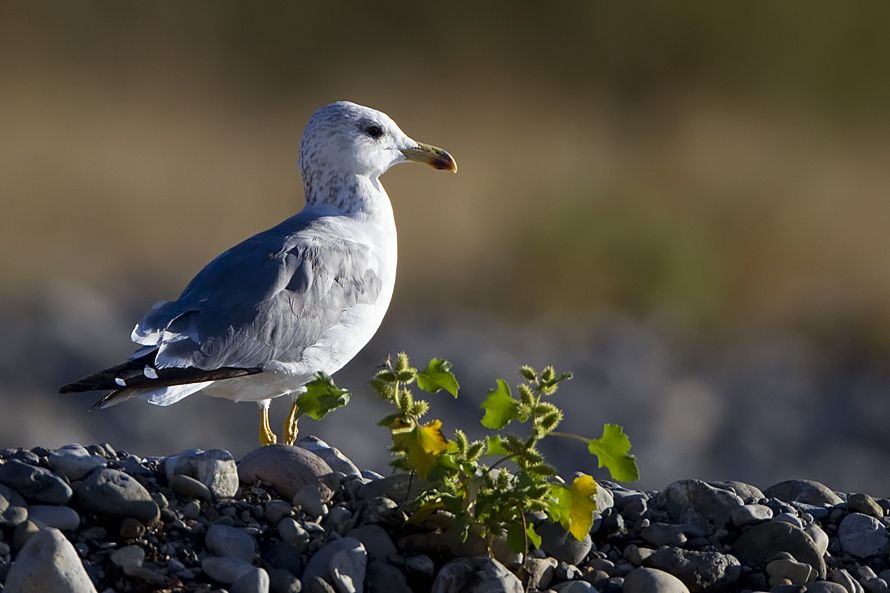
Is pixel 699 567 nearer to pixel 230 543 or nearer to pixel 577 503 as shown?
pixel 577 503

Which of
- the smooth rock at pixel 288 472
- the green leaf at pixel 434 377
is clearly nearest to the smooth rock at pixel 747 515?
the green leaf at pixel 434 377

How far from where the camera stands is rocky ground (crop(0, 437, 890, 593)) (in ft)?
8.30

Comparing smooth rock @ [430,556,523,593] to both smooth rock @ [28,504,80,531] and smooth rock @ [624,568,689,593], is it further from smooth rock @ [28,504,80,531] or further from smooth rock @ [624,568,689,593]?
smooth rock @ [28,504,80,531]

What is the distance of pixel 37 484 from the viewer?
2.68 m

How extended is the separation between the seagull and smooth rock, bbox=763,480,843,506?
1197mm

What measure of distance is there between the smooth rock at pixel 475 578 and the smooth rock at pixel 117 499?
58 cm

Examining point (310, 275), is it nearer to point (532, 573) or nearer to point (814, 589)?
point (532, 573)

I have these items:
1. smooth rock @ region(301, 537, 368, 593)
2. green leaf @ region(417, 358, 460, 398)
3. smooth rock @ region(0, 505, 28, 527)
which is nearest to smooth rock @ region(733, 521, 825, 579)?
green leaf @ region(417, 358, 460, 398)

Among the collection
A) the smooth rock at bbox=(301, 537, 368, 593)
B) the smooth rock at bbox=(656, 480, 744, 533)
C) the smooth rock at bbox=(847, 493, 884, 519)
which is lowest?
the smooth rock at bbox=(301, 537, 368, 593)

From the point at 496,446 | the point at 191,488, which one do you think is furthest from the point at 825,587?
the point at 191,488

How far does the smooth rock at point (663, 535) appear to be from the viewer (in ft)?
9.73

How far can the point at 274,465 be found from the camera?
2932 mm

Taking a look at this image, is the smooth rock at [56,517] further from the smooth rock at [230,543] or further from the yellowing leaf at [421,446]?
the yellowing leaf at [421,446]

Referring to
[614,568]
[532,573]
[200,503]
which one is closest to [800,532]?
[614,568]
